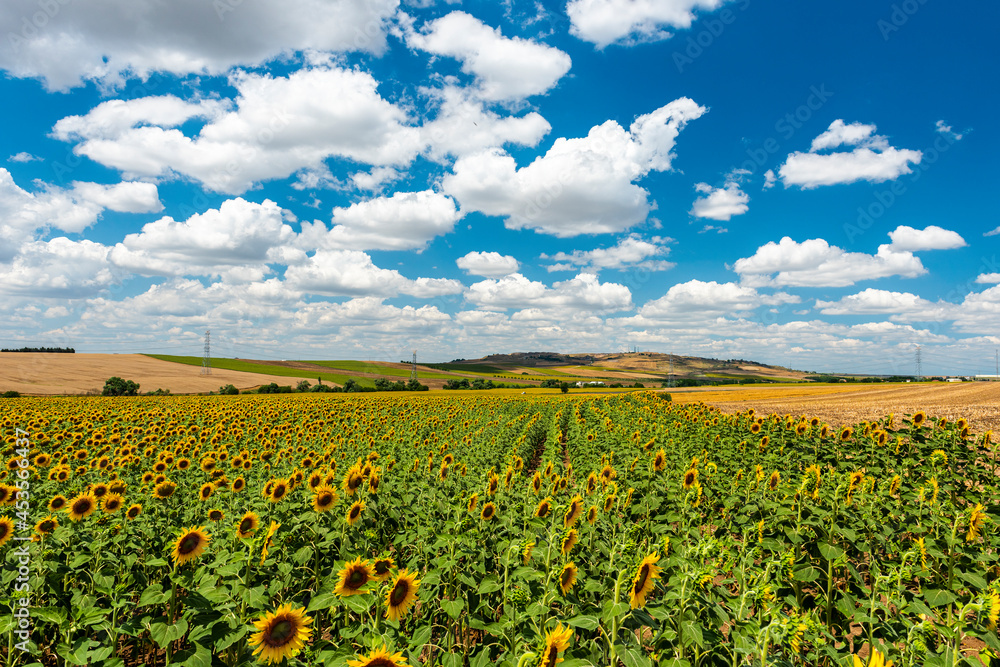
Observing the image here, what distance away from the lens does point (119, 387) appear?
61125mm

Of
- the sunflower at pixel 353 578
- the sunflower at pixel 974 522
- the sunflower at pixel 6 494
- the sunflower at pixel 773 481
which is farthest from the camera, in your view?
the sunflower at pixel 773 481

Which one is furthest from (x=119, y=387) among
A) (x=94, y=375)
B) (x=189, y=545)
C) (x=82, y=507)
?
(x=189, y=545)

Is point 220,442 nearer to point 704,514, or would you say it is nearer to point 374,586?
point 374,586

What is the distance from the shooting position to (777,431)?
11.0 meters

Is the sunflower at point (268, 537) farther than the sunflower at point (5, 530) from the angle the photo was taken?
No

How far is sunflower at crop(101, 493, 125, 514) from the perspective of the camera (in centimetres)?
541

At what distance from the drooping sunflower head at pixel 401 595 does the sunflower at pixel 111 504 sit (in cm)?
396

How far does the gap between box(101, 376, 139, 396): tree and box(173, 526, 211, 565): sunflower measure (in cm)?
7053

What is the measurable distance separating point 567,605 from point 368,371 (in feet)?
378

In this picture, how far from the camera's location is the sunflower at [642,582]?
3.21 meters

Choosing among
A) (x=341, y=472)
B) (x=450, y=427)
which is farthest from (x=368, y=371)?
(x=341, y=472)

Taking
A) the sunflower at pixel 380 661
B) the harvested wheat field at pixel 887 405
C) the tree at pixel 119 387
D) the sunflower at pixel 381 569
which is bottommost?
the tree at pixel 119 387

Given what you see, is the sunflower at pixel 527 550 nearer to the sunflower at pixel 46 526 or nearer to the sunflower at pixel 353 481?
the sunflower at pixel 353 481

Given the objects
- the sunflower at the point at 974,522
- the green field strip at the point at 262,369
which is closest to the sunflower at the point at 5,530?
the sunflower at the point at 974,522
